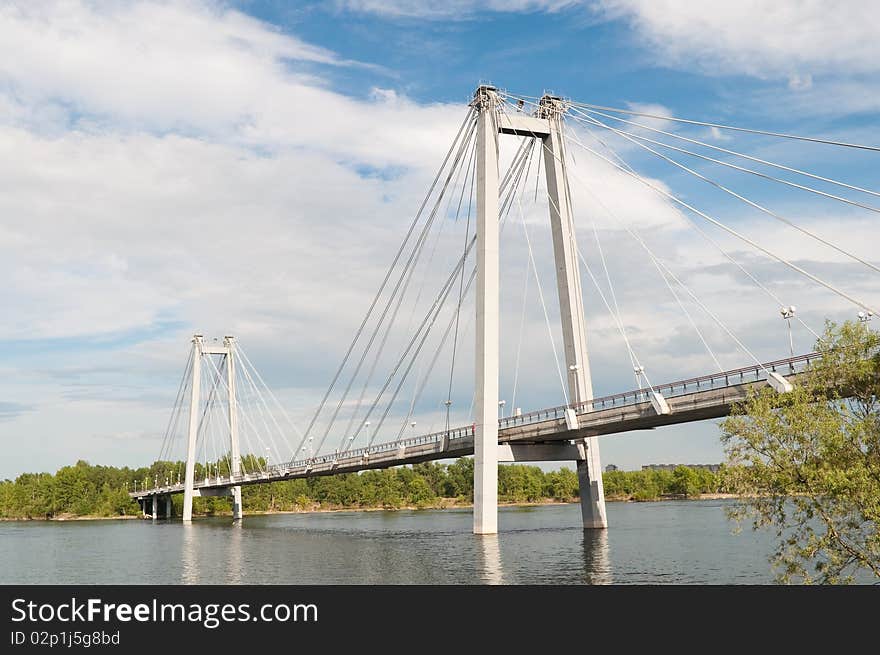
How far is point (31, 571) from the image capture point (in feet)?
167

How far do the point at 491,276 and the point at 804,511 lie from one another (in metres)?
33.2

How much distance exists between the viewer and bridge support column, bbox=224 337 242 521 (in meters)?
126

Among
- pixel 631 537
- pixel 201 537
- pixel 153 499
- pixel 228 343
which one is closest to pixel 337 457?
pixel 201 537

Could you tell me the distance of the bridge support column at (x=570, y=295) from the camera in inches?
2314

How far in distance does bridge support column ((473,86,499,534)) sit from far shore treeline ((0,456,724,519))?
4644 inches

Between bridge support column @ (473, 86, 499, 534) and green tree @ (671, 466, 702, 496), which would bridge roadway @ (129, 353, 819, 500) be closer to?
bridge support column @ (473, 86, 499, 534)

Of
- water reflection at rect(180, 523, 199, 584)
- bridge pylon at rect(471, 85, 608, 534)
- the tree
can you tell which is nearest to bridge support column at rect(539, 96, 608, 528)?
bridge pylon at rect(471, 85, 608, 534)

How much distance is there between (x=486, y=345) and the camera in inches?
2144

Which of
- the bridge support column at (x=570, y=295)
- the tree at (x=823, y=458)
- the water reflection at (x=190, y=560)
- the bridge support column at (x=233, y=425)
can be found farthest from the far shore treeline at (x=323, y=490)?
the tree at (x=823, y=458)

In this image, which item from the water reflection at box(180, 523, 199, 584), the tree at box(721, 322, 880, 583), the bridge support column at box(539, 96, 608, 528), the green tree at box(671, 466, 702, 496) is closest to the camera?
the tree at box(721, 322, 880, 583)

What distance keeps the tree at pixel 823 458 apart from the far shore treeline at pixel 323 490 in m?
149

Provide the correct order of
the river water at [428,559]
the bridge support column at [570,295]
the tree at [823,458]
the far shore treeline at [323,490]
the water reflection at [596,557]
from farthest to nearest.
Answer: the far shore treeline at [323,490] < the bridge support column at [570,295] < the river water at [428,559] < the water reflection at [596,557] < the tree at [823,458]

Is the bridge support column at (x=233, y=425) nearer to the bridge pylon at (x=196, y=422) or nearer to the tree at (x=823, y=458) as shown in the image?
the bridge pylon at (x=196, y=422)
